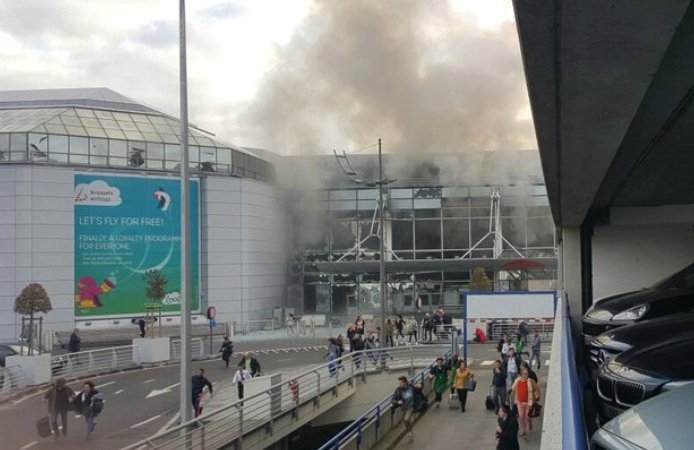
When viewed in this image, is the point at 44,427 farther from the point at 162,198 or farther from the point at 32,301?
the point at 162,198

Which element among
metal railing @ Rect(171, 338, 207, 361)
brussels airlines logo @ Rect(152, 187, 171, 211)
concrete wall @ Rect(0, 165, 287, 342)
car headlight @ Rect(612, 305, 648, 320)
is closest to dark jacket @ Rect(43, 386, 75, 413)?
car headlight @ Rect(612, 305, 648, 320)

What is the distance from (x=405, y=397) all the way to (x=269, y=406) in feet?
9.09

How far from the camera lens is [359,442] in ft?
41.0

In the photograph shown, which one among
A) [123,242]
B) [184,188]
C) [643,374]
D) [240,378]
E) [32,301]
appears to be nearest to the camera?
[643,374]

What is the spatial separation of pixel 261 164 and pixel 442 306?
1344 centimetres

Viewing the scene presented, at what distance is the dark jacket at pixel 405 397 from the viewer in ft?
44.9

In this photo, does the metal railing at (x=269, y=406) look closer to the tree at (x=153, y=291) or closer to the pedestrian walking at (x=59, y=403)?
the pedestrian walking at (x=59, y=403)

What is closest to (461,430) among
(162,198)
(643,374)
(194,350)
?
(643,374)

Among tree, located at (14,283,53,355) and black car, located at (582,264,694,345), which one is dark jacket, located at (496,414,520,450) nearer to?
black car, located at (582,264,694,345)

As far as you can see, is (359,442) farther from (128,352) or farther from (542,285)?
(542,285)

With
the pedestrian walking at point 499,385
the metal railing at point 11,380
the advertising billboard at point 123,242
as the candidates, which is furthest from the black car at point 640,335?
the advertising billboard at point 123,242

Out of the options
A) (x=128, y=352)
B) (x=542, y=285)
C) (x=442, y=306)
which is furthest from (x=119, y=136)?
(x=542, y=285)

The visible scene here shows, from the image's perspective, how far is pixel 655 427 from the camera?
8.04ft

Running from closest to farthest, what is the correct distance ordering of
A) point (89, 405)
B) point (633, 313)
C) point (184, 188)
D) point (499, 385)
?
1. point (633, 313)
2. point (184, 188)
3. point (89, 405)
4. point (499, 385)
